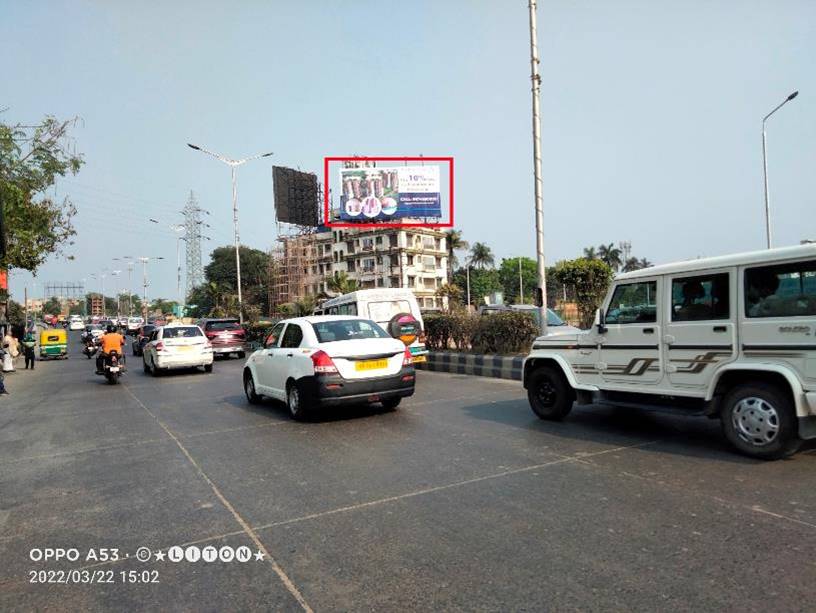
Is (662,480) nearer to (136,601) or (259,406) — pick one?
(136,601)

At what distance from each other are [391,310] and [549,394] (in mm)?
7817

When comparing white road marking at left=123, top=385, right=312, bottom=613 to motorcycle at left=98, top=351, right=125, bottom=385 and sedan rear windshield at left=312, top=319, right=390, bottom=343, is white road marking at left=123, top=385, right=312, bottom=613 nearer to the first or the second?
sedan rear windshield at left=312, top=319, right=390, bottom=343

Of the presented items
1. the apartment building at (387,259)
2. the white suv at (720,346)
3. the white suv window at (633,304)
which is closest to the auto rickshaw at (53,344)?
the white suv at (720,346)

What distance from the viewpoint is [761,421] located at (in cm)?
540

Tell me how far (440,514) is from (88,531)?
8.84ft

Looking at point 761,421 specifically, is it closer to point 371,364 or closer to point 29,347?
point 371,364

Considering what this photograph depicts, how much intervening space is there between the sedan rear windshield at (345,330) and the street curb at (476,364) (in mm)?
4651

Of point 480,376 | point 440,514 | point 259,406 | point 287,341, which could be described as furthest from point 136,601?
point 480,376

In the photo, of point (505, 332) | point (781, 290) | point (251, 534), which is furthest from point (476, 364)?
point (251, 534)

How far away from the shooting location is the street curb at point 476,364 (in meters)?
12.8

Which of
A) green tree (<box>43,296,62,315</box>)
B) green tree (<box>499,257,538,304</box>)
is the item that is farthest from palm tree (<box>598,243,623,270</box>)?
green tree (<box>43,296,62,315</box>)

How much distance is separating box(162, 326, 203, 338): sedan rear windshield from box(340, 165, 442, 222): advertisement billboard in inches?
845

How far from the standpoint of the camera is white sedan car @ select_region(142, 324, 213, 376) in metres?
17.0

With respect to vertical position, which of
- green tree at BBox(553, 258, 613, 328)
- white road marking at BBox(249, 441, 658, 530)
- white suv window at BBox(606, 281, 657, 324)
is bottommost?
white road marking at BBox(249, 441, 658, 530)
